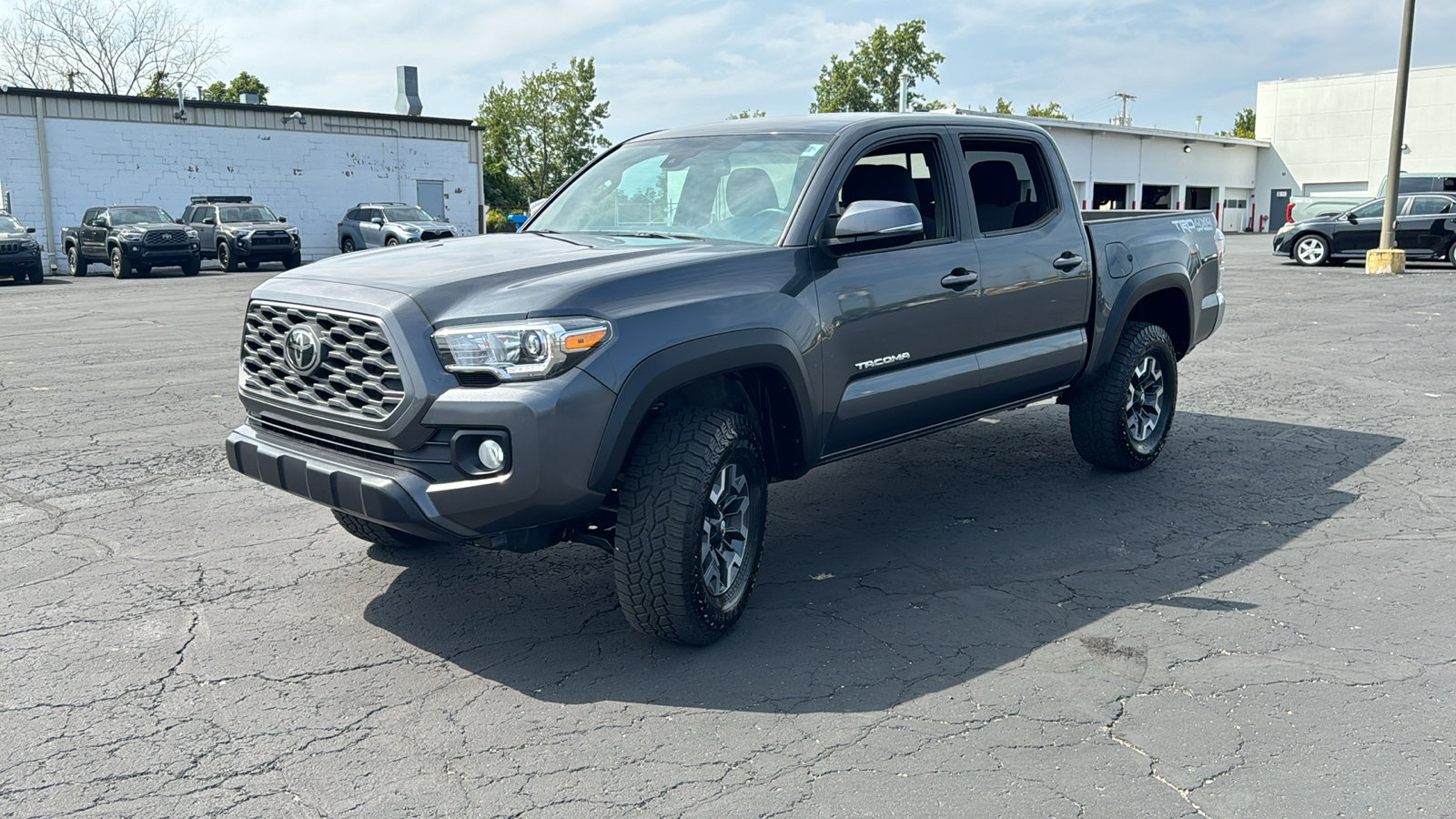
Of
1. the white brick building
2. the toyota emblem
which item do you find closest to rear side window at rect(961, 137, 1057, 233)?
the toyota emblem

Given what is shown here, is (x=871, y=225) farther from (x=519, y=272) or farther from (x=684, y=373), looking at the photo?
(x=519, y=272)

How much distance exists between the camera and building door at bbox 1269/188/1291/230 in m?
57.4

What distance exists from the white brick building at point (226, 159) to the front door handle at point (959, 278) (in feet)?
108

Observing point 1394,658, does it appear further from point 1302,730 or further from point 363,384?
point 363,384

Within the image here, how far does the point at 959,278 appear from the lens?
509 cm

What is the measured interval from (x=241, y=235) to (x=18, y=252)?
5.48 m

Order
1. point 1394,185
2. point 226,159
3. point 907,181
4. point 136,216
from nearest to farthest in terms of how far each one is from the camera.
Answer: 1. point 907,181
2. point 1394,185
3. point 136,216
4. point 226,159

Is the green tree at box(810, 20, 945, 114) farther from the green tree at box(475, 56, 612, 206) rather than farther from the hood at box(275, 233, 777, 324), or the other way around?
the hood at box(275, 233, 777, 324)

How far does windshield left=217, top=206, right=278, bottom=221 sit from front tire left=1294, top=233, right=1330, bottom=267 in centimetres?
2441

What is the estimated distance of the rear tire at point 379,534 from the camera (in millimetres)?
4910

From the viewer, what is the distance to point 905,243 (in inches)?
191

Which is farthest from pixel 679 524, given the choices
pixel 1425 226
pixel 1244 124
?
pixel 1244 124

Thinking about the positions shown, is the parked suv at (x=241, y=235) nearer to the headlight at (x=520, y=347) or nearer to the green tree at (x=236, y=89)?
the headlight at (x=520, y=347)

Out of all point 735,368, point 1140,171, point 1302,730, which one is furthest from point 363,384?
point 1140,171
